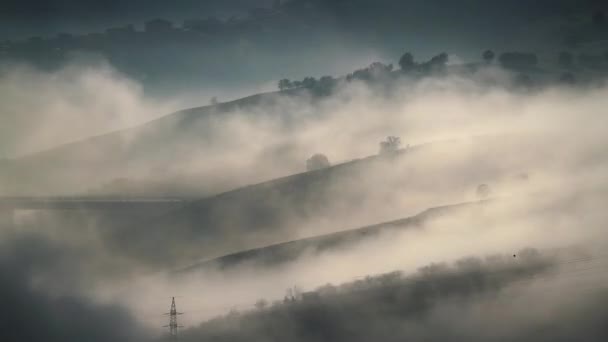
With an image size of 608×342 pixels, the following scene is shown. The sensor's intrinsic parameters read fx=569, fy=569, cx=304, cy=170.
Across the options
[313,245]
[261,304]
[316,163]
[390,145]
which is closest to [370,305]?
[313,245]

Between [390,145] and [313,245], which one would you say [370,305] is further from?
[390,145]

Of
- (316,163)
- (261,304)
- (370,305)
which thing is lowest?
(370,305)

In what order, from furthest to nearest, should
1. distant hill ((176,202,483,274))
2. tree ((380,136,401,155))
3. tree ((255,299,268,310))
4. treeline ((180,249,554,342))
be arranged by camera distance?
tree ((380,136,401,155)) < distant hill ((176,202,483,274)) < tree ((255,299,268,310)) < treeline ((180,249,554,342))

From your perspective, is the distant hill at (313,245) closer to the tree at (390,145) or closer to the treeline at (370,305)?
the treeline at (370,305)

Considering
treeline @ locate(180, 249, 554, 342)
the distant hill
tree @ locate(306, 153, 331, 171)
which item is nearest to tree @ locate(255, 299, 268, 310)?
treeline @ locate(180, 249, 554, 342)

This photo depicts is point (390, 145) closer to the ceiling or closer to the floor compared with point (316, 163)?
closer to the ceiling

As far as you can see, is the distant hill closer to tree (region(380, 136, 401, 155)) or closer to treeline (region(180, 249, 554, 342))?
treeline (region(180, 249, 554, 342))

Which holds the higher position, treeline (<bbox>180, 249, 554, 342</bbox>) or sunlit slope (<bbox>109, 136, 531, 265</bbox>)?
sunlit slope (<bbox>109, 136, 531, 265</bbox>)
